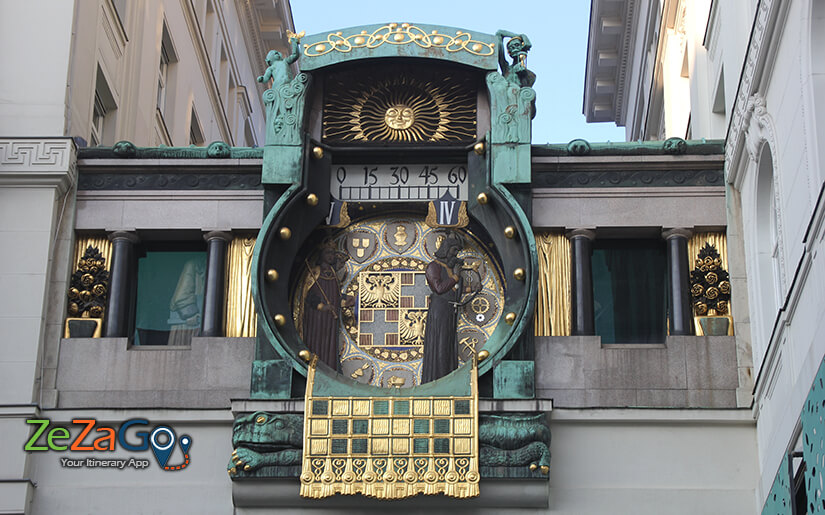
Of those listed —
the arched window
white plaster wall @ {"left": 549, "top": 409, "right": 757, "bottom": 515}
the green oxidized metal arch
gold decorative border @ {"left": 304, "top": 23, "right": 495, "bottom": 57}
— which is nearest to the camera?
the arched window

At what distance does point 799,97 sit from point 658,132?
17.6 metres

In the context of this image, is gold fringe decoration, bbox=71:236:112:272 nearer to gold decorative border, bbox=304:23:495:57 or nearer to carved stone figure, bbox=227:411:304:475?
carved stone figure, bbox=227:411:304:475

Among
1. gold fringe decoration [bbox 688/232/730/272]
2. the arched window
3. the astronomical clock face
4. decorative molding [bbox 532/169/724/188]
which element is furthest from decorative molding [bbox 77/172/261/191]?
the arched window

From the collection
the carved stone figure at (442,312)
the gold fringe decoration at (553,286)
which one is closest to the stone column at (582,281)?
the gold fringe decoration at (553,286)

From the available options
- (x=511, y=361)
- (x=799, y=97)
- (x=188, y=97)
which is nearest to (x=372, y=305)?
(x=511, y=361)

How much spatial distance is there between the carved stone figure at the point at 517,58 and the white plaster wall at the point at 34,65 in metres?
6.27

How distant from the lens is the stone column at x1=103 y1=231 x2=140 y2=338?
2011cm

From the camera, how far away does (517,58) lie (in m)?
21.0

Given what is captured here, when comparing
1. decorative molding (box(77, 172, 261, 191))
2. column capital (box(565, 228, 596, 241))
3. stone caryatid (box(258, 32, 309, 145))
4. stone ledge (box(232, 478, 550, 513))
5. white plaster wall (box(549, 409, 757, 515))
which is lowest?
stone ledge (box(232, 478, 550, 513))

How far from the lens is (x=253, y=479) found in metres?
18.5

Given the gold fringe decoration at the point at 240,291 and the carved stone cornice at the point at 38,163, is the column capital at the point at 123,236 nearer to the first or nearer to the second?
the carved stone cornice at the point at 38,163

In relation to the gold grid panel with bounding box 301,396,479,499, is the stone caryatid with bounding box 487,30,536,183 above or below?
above

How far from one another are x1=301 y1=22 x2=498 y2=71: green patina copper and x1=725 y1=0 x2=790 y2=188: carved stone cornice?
3520 mm

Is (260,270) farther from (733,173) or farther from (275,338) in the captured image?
(733,173)
